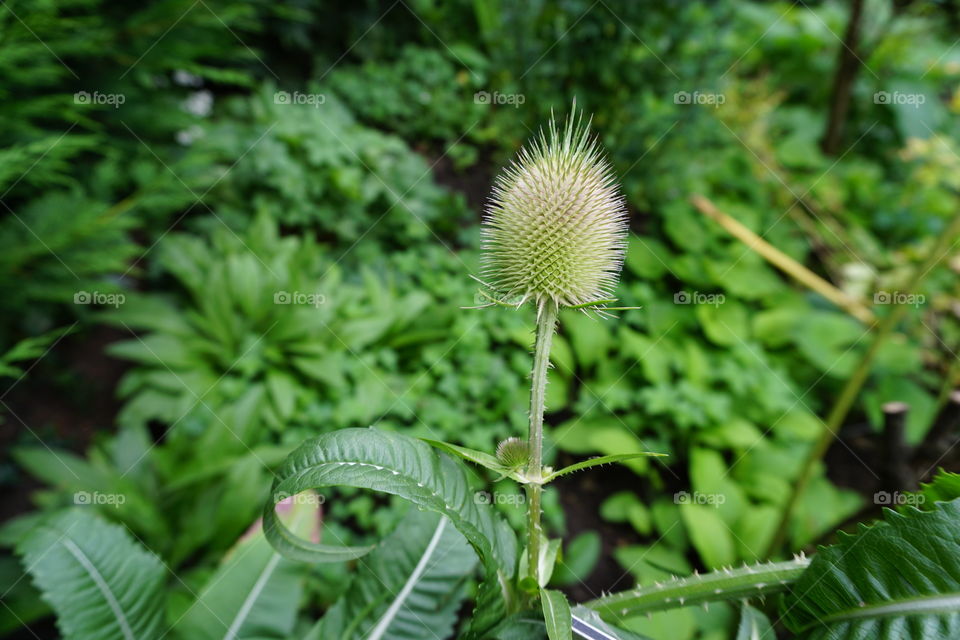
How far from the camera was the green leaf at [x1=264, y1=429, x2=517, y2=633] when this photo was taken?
79cm

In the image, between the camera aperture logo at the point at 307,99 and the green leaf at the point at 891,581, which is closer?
the green leaf at the point at 891,581

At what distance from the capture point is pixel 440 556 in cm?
138

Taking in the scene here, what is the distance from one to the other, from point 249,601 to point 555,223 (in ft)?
4.95

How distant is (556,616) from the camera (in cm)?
76

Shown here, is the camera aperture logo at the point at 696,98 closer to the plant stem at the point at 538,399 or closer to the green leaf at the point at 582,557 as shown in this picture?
the green leaf at the point at 582,557

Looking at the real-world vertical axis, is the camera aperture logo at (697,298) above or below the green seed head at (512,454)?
above

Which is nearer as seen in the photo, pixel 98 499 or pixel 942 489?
pixel 942 489

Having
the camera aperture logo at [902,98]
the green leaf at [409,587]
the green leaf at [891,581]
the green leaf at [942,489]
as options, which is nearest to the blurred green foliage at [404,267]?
the camera aperture logo at [902,98]

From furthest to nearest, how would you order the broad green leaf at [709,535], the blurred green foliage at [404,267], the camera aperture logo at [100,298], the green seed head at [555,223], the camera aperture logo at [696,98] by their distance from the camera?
1. the camera aperture logo at [696,98]
2. the camera aperture logo at [100,298]
3. the blurred green foliage at [404,267]
4. the broad green leaf at [709,535]
5. the green seed head at [555,223]

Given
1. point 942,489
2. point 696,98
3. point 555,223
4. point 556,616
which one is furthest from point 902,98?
point 556,616

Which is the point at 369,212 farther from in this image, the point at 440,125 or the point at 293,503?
the point at 293,503

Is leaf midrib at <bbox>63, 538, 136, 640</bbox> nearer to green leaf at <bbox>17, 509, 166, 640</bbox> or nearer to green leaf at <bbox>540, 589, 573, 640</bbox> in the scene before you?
green leaf at <bbox>17, 509, 166, 640</bbox>

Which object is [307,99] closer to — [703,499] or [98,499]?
[98,499]

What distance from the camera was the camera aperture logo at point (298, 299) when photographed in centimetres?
312
